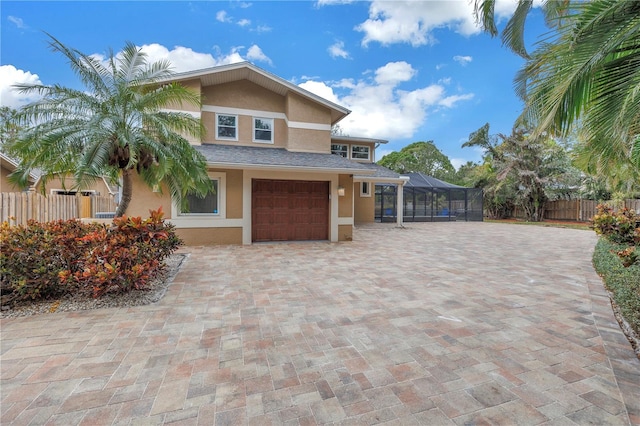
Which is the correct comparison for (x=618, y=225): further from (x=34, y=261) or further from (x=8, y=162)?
(x=8, y=162)

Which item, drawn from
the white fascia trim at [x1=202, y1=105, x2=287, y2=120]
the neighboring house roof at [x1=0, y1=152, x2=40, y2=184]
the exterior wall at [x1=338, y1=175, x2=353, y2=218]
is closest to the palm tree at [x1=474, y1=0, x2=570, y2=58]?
the exterior wall at [x1=338, y1=175, x2=353, y2=218]

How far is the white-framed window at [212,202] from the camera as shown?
1028cm

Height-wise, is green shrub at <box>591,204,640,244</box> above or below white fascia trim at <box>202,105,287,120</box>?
below

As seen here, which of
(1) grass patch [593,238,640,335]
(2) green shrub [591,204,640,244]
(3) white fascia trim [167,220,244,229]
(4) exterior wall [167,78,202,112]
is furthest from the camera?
(4) exterior wall [167,78,202,112]

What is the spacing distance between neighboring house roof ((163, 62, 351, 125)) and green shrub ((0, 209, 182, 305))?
23.2ft

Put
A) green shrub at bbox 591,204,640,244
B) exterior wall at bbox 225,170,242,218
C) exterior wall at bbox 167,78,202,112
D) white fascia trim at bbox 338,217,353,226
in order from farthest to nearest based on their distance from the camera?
white fascia trim at bbox 338,217,353,226 < exterior wall at bbox 167,78,202,112 < exterior wall at bbox 225,170,242,218 < green shrub at bbox 591,204,640,244

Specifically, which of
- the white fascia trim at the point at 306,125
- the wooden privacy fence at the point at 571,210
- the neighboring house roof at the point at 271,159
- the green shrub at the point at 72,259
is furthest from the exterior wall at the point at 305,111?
the wooden privacy fence at the point at 571,210

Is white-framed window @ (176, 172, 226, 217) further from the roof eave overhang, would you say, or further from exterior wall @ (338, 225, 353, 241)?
exterior wall @ (338, 225, 353, 241)

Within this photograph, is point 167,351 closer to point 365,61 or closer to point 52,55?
point 52,55

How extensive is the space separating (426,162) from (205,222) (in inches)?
1468

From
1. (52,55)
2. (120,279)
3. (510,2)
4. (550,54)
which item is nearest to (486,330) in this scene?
(550,54)

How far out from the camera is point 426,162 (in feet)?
135

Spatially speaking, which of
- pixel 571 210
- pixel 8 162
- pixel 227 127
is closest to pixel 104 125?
pixel 227 127

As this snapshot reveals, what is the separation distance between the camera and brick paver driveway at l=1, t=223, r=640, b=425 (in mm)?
2248
